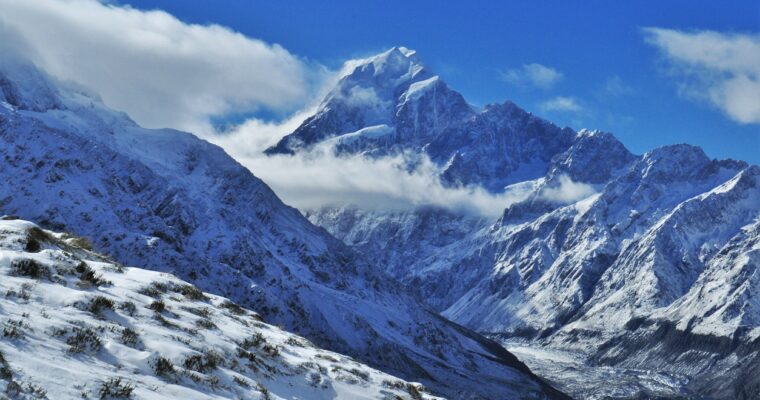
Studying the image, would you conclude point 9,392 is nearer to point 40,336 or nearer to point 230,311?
point 40,336

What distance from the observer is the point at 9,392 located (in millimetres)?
22000

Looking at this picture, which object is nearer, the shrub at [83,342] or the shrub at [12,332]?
the shrub at [12,332]

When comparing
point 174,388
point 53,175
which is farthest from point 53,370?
point 53,175

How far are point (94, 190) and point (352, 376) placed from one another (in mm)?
175823

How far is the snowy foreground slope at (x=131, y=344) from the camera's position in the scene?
82.3ft

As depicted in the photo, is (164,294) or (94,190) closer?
(164,294)

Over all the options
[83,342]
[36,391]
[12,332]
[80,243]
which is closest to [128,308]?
[83,342]

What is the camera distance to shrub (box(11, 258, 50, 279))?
33.8 metres

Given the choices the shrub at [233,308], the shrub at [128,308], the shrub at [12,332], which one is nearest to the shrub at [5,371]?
the shrub at [12,332]

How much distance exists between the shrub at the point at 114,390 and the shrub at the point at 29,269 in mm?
11075

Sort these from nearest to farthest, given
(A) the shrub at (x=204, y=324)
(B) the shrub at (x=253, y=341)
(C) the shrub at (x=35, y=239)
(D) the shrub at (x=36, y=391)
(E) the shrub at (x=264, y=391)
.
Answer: (D) the shrub at (x=36, y=391) < (E) the shrub at (x=264, y=391) < (B) the shrub at (x=253, y=341) < (A) the shrub at (x=204, y=324) < (C) the shrub at (x=35, y=239)

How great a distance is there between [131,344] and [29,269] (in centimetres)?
743

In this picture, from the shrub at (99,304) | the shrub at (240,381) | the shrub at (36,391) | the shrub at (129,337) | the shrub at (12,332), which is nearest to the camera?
the shrub at (36,391)

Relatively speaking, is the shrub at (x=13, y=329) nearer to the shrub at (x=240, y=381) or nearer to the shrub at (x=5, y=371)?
the shrub at (x=5, y=371)
